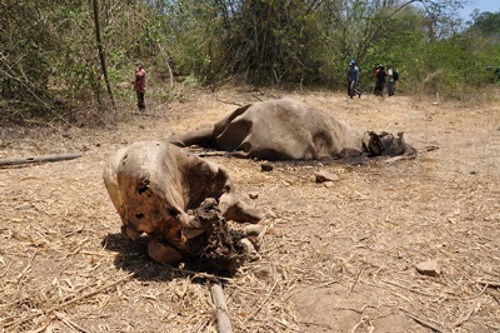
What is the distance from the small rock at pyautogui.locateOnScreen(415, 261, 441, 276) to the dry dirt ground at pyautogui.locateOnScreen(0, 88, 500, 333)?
4 cm

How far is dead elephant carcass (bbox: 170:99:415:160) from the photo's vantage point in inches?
228

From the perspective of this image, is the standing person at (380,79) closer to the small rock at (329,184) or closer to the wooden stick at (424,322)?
the small rock at (329,184)

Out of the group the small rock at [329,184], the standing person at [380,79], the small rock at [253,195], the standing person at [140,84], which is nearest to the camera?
the small rock at [253,195]

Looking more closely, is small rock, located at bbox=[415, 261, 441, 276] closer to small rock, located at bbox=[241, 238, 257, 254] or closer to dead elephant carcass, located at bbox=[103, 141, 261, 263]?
small rock, located at bbox=[241, 238, 257, 254]

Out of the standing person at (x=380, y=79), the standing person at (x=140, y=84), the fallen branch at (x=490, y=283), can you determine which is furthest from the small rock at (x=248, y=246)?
the standing person at (x=380, y=79)

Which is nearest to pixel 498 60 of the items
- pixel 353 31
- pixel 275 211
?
pixel 353 31

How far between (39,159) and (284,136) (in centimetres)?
296

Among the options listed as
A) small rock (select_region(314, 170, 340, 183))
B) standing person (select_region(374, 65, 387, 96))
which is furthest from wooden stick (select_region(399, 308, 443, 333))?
standing person (select_region(374, 65, 387, 96))

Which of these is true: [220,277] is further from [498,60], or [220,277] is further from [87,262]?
[498,60]

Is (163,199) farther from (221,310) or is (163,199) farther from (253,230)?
(253,230)

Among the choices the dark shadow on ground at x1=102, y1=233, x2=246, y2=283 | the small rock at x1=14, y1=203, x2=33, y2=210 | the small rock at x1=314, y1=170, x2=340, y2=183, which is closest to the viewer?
the dark shadow on ground at x1=102, y1=233, x2=246, y2=283

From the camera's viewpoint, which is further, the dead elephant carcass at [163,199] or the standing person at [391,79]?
the standing person at [391,79]

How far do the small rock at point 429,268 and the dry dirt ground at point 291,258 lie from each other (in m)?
0.04

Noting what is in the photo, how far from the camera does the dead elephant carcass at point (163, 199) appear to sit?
259 cm
